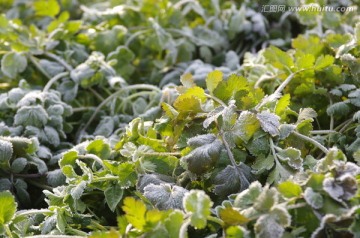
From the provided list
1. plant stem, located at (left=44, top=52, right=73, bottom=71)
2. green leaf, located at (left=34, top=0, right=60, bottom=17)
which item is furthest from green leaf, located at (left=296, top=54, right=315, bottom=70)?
green leaf, located at (left=34, top=0, right=60, bottom=17)

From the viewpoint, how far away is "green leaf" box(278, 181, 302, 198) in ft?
3.28

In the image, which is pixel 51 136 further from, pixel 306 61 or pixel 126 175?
pixel 306 61

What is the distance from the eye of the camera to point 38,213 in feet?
4.05

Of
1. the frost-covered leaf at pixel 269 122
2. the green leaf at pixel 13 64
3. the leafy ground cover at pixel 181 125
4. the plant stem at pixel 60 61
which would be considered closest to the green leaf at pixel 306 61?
the leafy ground cover at pixel 181 125

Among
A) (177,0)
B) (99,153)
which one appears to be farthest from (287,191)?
(177,0)

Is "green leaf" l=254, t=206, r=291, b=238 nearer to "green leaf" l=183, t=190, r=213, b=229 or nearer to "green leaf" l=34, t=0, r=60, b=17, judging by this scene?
"green leaf" l=183, t=190, r=213, b=229

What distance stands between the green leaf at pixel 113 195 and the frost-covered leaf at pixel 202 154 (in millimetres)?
168

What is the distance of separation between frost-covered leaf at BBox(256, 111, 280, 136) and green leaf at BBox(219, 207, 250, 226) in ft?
0.78

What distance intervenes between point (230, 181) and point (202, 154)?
0.27 feet

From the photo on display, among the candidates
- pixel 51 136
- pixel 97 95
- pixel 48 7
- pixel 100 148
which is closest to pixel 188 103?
pixel 100 148

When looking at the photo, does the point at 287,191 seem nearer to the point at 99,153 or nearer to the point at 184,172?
the point at 184,172

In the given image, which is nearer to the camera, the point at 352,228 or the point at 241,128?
the point at 352,228

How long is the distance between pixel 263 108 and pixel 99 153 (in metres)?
0.42

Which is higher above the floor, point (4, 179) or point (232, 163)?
point (232, 163)
